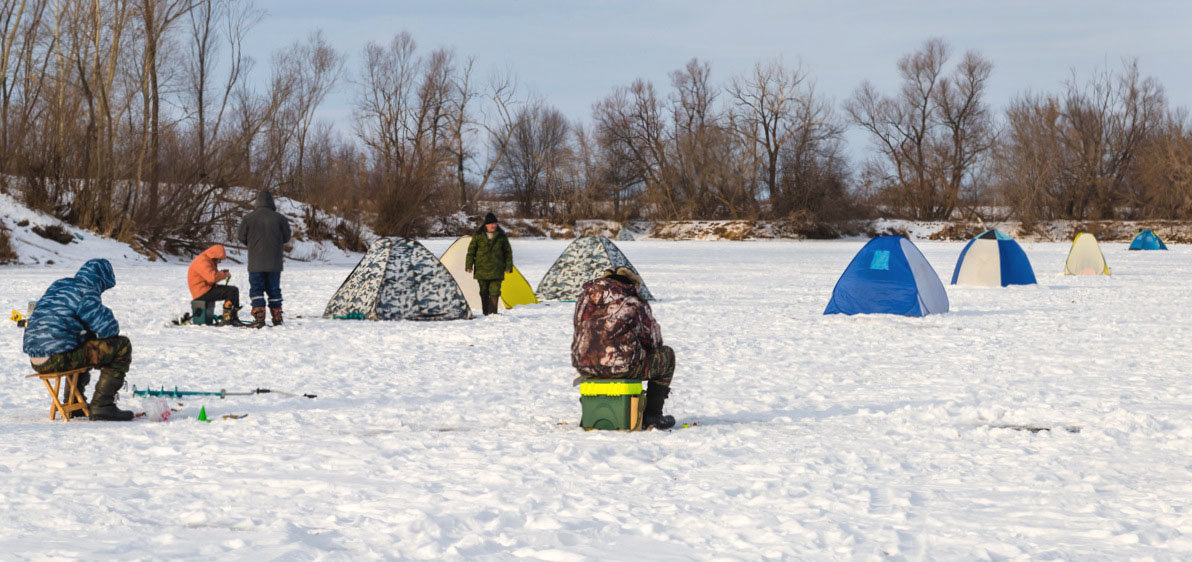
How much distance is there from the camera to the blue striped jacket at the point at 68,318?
6230mm

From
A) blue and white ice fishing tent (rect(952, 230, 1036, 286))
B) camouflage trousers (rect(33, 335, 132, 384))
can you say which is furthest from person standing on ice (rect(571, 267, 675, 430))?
blue and white ice fishing tent (rect(952, 230, 1036, 286))

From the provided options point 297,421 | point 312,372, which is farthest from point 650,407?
point 312,372

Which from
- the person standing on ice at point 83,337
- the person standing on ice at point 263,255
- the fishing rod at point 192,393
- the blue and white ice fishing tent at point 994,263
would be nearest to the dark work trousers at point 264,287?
the person standing on ice at point 263,255

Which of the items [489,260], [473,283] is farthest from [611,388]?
[473,283]

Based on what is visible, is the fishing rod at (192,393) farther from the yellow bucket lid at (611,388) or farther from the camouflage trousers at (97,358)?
the yellow bucket lid at (611,388)

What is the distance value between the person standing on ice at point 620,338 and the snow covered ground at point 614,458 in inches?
14.7

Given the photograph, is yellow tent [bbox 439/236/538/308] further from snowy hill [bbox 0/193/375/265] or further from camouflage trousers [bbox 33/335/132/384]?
snowy hill [bbox 0/193/375/265]

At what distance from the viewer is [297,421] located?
676cm

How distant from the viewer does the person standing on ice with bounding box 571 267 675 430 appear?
20.7 ft

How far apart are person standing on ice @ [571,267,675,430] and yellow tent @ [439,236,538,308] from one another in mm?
9349

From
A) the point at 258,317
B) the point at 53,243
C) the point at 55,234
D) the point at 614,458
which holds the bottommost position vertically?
the point at 614,458

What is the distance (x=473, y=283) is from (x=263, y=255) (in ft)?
13.8

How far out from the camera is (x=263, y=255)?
480 inches

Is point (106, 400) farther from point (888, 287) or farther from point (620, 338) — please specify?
point (888, 287)
